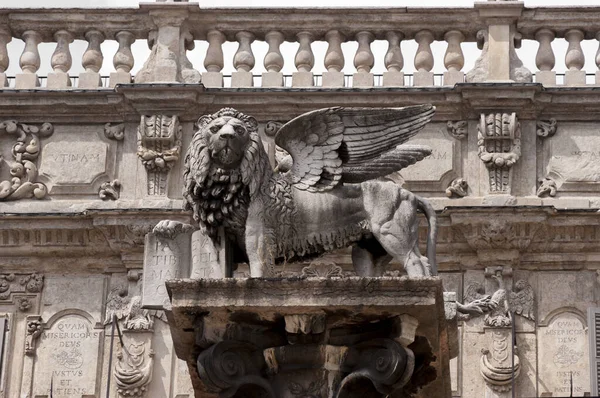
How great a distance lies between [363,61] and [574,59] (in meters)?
2.70

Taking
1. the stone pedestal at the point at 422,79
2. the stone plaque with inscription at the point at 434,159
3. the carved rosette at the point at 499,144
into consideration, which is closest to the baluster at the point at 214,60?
the stone pedestal at the point at 422,79

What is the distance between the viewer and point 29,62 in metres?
31.5

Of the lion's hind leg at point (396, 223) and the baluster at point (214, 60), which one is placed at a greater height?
the baluster at point (214, 60)

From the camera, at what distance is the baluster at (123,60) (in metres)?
31.3

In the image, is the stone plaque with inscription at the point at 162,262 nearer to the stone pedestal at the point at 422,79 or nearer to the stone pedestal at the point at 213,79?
the stone pedestal at the point at 213,79

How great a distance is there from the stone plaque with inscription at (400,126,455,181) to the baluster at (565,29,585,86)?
1.74 m

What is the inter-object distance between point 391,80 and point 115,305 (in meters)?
4.57

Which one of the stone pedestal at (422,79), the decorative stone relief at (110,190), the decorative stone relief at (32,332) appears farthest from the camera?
the stone pedestal at (422,79)

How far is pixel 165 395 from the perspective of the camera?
29.5m

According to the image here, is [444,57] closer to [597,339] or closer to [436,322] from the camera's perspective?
[597,339]

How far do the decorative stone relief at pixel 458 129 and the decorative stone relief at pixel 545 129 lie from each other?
899 mm

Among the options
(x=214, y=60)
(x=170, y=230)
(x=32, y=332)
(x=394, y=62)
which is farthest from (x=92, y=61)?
(x=170, y=230)

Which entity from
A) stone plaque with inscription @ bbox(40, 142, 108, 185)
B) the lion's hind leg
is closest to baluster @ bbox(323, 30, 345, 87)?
stone plaque with inscription @ bbox(40, 142, 108, 185)

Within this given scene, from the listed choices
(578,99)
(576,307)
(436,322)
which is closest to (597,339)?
(576,307)
